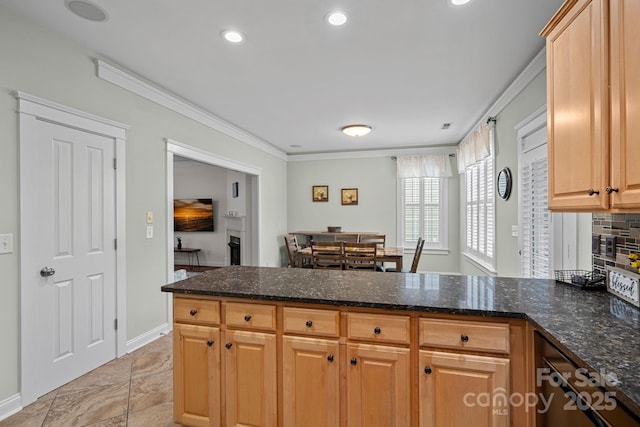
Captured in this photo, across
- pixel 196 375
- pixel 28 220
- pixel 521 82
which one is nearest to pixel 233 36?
pixel 28 220

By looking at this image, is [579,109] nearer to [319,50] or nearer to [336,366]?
[336,366]

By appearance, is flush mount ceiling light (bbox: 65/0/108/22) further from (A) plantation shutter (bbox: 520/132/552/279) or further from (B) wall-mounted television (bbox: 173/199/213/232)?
(B) wall-mounted television (bbox: 173/199/213/232)

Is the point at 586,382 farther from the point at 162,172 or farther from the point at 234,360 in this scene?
the point at 162,172

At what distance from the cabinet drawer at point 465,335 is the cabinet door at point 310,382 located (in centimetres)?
45

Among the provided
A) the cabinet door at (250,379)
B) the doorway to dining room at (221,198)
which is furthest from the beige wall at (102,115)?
the cabinet door at (250,379)

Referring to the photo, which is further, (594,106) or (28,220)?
(28,220)

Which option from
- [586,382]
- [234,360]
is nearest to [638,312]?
[586,382]

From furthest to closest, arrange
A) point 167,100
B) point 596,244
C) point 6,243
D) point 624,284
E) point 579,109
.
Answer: point 167,100 → point 6,243 → point 596,244 → point 624,284 → point 579,109

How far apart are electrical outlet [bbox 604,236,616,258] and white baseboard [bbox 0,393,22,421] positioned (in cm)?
370

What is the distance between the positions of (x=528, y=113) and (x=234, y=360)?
3.08m

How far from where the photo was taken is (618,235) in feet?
5.36

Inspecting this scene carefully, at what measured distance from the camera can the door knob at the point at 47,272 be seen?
2170 mm

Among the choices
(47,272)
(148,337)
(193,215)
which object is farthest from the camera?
(193,215)

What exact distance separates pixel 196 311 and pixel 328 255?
2304 mm
